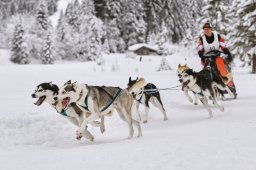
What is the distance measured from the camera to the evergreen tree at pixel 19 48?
191ft

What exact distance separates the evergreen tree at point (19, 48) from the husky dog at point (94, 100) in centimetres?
5349

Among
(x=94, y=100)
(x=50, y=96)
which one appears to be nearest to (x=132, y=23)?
(x=50, y=96)

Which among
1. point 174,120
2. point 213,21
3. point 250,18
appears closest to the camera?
point 174,120

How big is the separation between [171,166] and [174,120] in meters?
5.38

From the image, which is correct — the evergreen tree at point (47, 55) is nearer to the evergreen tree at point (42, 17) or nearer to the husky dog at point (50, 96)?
the evergreen tree at point (42, 17)

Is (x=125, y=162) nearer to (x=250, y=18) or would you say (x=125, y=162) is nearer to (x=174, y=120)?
(x=174, y=120)

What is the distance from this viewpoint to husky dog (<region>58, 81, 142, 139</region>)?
6.47 m

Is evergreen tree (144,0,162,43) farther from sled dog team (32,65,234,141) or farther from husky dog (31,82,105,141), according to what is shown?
husky dog (31,82,105,141)

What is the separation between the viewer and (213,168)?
3619 millimetres

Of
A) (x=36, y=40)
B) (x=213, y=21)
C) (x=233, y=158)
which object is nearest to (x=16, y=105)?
(x=233, y=158)

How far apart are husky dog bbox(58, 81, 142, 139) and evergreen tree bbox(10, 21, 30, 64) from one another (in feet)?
175

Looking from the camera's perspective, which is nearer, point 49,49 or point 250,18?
point 250,18

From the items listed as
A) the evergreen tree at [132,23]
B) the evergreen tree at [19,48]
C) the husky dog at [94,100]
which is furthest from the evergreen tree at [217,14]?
the evergreen tree at [132,23]

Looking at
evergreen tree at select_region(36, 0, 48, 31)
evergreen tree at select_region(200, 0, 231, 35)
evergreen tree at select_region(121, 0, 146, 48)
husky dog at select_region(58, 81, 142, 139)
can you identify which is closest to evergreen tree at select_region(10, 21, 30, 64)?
evergreen tree at select_region(36, 0, 48, 31)
